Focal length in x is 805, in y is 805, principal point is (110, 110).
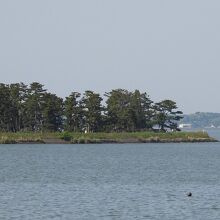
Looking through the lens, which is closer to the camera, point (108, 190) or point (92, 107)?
point (108, 190)

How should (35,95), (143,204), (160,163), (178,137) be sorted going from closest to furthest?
(143,204)
(160,163)
(35,95)
(178,137)

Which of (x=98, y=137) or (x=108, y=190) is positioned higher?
(x=98, y=137)

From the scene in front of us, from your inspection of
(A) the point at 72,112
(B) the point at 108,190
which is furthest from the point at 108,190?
(A) the point at 72,112

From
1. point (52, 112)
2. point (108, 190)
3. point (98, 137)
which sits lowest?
point (108, 190)

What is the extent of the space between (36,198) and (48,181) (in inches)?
553

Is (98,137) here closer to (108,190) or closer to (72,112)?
(72,112)

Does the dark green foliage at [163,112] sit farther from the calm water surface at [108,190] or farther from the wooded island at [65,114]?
the calm water surface at [108,190]

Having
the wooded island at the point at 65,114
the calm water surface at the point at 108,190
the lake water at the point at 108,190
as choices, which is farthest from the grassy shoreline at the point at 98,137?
the lake water at the point at 108,190

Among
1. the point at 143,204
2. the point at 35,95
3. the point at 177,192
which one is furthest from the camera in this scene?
the point at 35,95

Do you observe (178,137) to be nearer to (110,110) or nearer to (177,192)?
(110,110)

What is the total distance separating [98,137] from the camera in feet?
505

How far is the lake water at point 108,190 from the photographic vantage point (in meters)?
47.3

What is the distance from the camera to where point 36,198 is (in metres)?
53.7

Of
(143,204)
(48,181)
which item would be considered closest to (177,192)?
(143,204)
